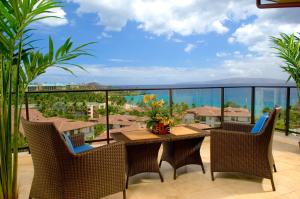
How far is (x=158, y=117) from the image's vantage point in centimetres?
301

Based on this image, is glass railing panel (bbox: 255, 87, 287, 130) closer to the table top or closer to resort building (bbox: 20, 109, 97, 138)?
the table top

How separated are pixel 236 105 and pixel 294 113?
1.07 metres

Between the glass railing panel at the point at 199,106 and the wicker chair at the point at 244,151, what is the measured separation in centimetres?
155

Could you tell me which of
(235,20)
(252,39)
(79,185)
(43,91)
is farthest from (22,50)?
(235,20)

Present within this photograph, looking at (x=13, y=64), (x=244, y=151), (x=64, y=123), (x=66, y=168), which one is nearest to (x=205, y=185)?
(x=244, y=151)

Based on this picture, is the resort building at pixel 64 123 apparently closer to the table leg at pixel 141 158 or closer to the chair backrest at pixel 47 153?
the table leg at pixel 141 158

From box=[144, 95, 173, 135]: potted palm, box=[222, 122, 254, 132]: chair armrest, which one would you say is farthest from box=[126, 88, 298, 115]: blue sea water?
box=[222, 122, 254, 132]: chair armrest

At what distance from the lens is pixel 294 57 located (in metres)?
3.98

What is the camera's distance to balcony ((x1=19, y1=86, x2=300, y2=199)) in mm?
2688

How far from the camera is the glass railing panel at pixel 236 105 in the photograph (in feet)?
16.4

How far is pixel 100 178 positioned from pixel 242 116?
12.3ft

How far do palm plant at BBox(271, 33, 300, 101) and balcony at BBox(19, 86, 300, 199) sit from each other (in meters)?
0.68

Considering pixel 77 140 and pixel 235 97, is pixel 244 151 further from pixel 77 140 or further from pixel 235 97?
pixel 235 97

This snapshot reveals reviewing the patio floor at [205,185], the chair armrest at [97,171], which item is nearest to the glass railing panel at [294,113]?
the patio floor at [205,185]
